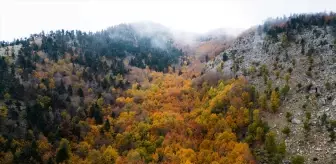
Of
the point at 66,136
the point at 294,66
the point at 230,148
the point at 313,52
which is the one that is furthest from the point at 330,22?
the point at 66,136

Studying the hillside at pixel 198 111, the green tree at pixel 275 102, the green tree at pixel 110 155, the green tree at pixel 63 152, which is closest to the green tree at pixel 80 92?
the hillside at pixel 198 111

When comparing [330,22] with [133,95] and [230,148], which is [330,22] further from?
[133,95]

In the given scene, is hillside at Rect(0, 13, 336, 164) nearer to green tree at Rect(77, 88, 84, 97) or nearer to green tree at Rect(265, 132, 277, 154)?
green tree at Rect(265, 132, 277, 154)

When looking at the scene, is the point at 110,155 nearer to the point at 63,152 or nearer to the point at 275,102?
the point at 63,152

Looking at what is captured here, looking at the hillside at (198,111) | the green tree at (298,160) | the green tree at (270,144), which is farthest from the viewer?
the hillside at (198,111)

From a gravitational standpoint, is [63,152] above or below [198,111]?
below

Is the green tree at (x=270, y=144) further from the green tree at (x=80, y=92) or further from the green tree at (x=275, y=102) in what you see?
the green tree at (x=80, y=92)

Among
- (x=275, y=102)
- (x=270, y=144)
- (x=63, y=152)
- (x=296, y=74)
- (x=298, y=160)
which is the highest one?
(x=296, y=74)

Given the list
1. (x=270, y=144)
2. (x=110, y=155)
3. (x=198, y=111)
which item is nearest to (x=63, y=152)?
(x=110, y=155)
